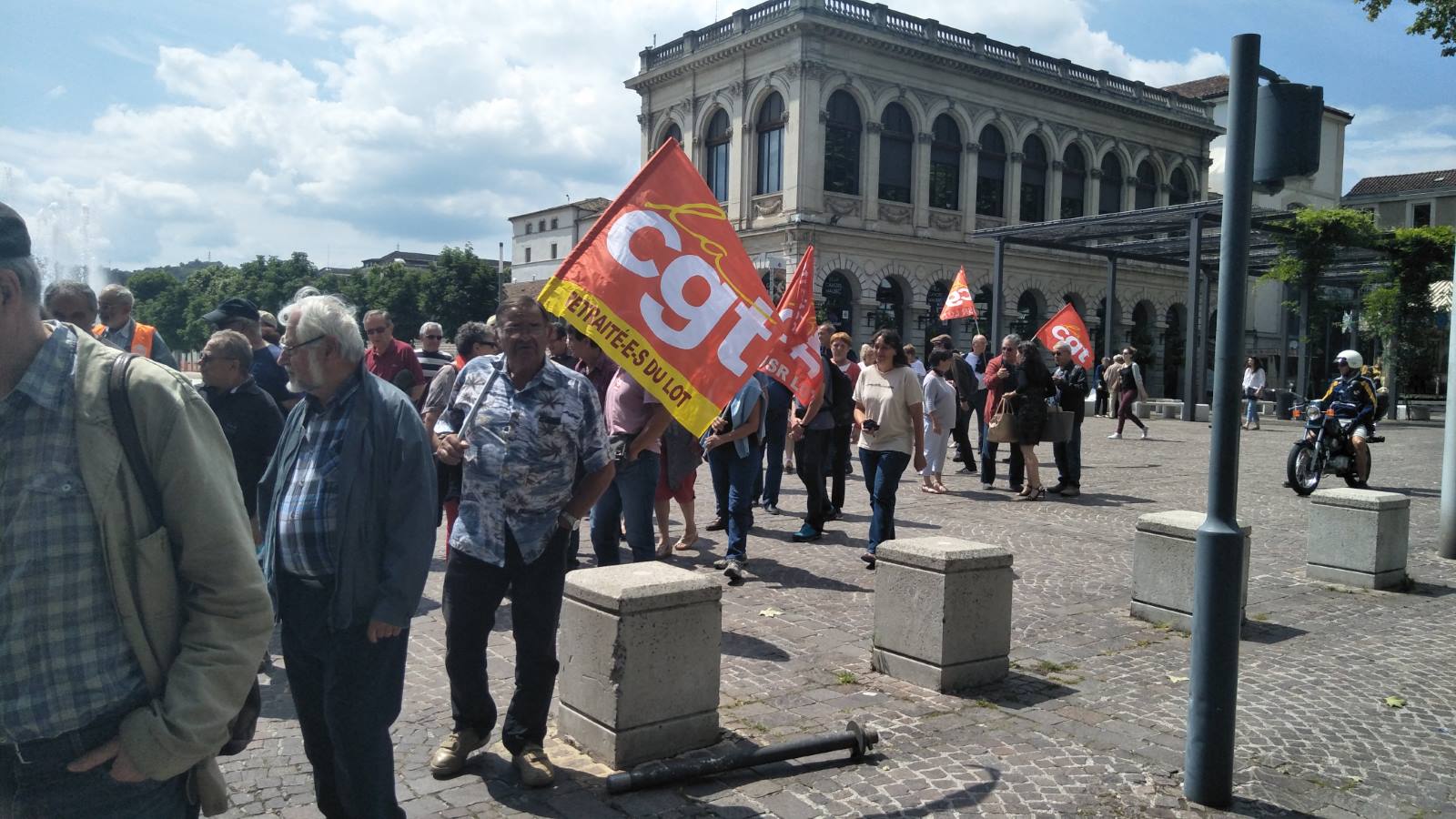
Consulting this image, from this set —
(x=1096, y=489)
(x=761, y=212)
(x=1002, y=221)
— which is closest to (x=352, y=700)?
(x=1096, y=489)

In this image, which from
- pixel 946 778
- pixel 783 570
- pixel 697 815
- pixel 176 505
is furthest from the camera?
pixel 783 570

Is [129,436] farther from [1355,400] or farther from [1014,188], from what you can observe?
[1014,188]

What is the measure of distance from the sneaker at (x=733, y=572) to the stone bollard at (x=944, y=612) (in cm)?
209

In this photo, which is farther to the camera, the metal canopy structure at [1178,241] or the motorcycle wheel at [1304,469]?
the metal canopy structure at [1178,241]

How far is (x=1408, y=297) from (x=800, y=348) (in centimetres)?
2902

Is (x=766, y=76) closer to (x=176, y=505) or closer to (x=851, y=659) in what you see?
(x=851, y=659)

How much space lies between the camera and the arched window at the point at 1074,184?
47.8m

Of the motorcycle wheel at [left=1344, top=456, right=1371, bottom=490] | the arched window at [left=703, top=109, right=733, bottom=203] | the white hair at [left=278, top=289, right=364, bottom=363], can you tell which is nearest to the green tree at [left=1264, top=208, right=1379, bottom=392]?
the motorcycle wheel at [left=1344, top=456, right=1371, bottom=490]

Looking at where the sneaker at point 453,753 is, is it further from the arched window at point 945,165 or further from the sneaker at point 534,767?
the arched window at point 945,165

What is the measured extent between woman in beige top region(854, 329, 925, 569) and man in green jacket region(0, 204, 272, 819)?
20.6 ft

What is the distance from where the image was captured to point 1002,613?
18.7 ft

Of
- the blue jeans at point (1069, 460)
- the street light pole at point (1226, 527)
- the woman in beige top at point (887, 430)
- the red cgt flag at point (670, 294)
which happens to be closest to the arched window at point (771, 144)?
the blue jeans at point (1069, 460)

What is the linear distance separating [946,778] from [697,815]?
108cm

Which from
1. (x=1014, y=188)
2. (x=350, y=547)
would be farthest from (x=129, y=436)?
(x=1014, y=188)
